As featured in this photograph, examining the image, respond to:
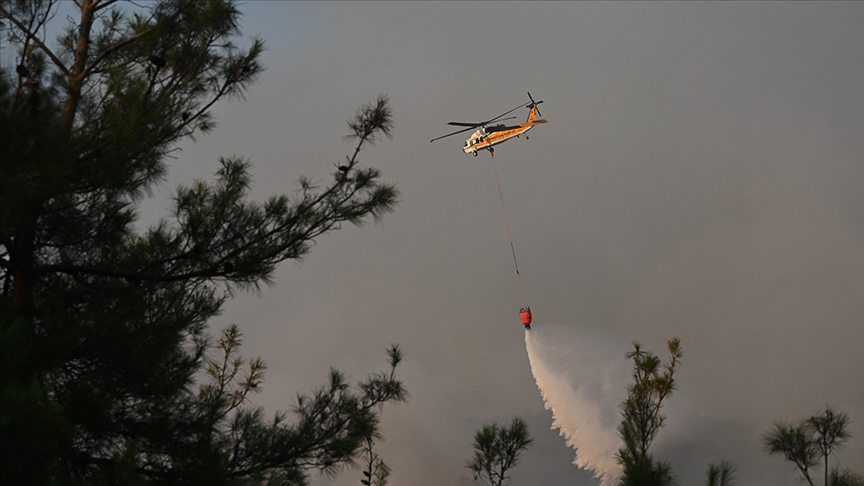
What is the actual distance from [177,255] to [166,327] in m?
0.89

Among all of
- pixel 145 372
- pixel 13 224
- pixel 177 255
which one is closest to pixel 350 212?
pixel 177 255

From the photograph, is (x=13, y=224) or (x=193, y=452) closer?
(x=13, y=224)

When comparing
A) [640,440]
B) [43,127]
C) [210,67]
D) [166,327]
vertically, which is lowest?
[640,440]

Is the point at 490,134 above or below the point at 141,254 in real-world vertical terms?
above

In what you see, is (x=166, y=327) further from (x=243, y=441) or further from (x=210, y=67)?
(x=210, y=67)

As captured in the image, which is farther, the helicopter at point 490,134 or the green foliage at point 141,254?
the helicopter at point 490,134

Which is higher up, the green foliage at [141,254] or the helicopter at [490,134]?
the helicopter at [490,134]

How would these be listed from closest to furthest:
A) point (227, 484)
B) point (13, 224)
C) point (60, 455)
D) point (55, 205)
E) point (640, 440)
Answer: point (640, 440) < point (60, 455) < point (13, 224) < point (227, 484) < point (55, 205)

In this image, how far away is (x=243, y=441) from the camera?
9.91 m

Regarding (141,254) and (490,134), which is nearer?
(141,254)

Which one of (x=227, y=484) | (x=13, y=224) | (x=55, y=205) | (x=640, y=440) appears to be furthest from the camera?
(x=55, y=205)

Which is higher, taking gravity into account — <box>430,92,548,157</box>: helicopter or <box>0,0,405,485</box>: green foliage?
<box>430,92,548,157</box>: helicopter

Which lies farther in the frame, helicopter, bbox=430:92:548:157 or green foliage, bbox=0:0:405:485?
helicopter, bbox=430:92:548:157

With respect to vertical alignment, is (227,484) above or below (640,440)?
above
